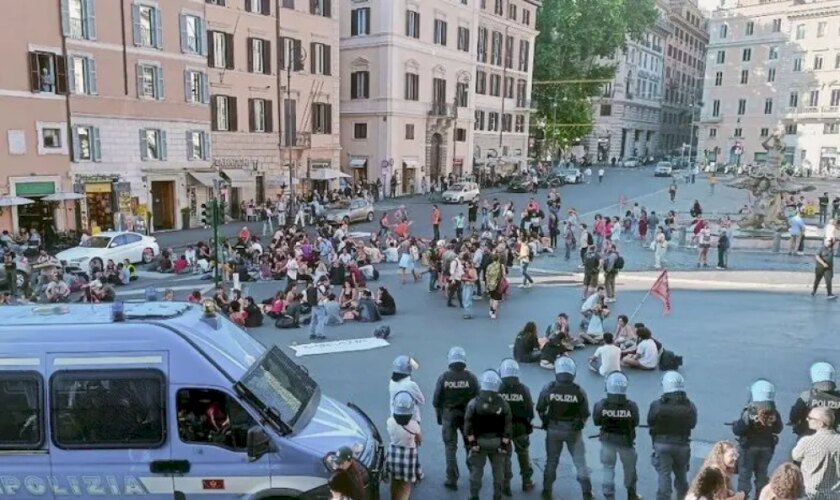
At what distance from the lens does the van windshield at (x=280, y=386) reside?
6.32m

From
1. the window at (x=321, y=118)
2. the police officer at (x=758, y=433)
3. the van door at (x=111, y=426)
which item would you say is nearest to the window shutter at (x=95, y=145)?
the window at (x=321, y=118)

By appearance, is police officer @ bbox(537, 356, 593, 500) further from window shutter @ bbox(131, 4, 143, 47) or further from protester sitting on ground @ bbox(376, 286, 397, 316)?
window shutter @ bbox(131, 4, 143, 47)

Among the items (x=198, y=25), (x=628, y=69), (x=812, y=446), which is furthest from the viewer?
(x=628, y=69)

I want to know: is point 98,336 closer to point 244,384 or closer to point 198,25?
point 244,384

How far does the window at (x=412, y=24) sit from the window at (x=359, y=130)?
22.6 feet

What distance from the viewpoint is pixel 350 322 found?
52.5ft

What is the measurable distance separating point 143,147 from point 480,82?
3196 cm

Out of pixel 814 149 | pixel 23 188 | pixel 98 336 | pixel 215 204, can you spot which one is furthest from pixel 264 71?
pixel 814 149

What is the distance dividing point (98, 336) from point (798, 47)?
83462 mm

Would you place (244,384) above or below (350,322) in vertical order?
above

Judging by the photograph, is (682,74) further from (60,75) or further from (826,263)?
(60,75)

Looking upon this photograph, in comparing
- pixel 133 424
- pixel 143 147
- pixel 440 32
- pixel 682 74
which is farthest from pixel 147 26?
→ pixel 682 74

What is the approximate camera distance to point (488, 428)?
7.07m

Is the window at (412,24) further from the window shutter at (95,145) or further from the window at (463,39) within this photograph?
the window shutter at (95,145)
